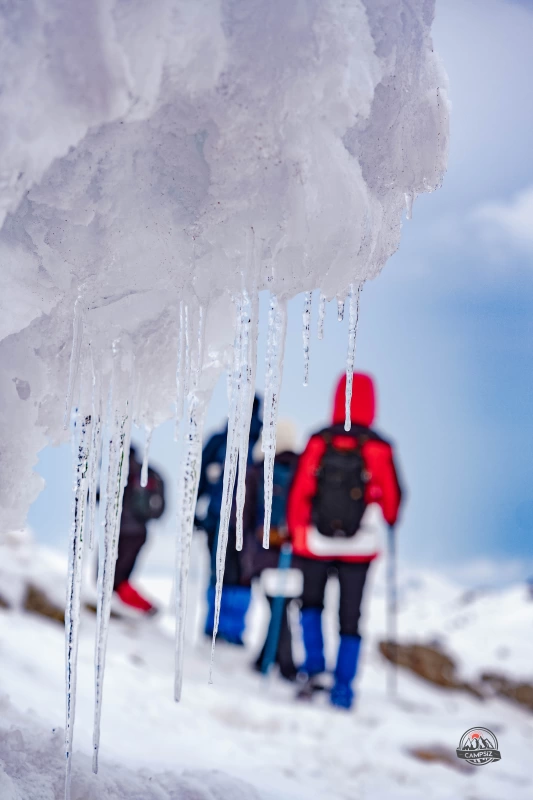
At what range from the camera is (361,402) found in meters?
5.89

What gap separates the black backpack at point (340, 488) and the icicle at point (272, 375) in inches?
136

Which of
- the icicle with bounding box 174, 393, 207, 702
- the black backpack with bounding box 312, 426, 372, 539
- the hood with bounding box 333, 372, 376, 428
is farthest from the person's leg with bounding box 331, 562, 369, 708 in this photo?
the icicle with bounding box 174, 393, 207, 702

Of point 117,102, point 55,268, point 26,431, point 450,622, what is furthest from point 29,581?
point 450,622

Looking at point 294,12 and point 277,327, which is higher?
point 294,12

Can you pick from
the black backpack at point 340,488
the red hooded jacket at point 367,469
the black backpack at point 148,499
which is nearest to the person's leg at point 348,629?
the red hooded jacket at point 367,469

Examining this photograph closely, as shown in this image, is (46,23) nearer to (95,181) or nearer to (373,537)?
(95,181)

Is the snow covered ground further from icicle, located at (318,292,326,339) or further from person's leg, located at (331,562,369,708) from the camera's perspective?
icicle, located at (318,292,326,339)

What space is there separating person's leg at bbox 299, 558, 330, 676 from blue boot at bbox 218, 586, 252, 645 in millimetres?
937

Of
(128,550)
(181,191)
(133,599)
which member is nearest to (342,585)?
(128,550)

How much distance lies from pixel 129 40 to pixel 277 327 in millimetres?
963

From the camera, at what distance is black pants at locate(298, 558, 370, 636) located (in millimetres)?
5520

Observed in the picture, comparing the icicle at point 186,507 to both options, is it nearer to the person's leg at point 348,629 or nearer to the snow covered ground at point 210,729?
the snow covered ground at point 210,729

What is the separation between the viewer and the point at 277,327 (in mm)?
2221

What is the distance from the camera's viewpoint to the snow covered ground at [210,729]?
7.56ft
